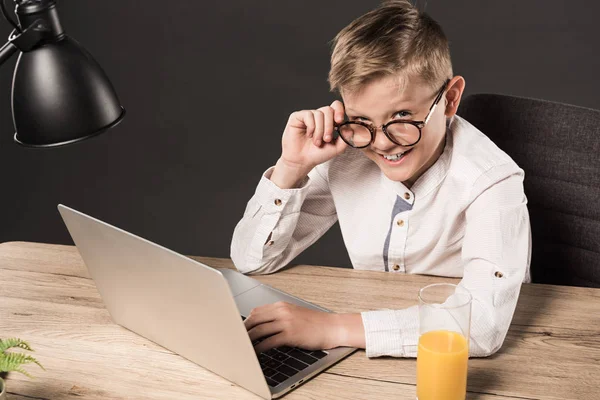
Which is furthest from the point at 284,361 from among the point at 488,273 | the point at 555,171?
the point at 555,171

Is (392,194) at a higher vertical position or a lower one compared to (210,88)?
higher

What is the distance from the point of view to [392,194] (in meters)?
1.73

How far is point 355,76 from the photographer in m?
1.52

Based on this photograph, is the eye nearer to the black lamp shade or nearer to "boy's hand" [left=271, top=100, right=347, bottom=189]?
"boy's hand" [left=271, top=100, right=347, bottom=189]

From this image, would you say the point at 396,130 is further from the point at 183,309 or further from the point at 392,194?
the point at 183,309

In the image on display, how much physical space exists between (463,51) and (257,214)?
1.47 metres

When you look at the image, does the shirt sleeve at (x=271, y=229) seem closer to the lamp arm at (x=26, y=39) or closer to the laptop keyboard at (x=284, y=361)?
the laptop keyboard at (x=284, y=361)

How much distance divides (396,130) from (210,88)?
5.86 feet

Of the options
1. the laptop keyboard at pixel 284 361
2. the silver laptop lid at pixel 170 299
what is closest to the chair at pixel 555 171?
the laptop keyboard at pixel 284 361

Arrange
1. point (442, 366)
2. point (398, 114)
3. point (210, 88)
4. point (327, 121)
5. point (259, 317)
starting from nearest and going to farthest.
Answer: point (442, 366), point (259, 317), point (398, 114), point (327, 121), point (210, 88)

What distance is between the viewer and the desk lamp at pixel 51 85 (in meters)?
1.23

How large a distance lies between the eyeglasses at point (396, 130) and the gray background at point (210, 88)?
136cm

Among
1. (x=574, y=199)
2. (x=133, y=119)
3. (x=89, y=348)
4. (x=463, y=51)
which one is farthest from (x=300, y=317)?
(x=133, y=119)

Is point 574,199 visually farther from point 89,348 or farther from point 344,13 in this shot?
point 344,13
